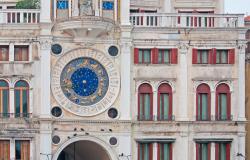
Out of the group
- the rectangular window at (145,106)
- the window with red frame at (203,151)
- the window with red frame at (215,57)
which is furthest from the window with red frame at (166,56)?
the window with red frame at (203,151)

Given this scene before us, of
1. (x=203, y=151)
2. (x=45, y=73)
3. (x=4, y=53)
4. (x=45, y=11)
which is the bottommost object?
(x=203, y=151)

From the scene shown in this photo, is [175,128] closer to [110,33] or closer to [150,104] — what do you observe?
[150,104]

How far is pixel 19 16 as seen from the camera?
43.7 metres

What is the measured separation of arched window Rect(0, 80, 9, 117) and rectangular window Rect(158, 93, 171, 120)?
7373mm

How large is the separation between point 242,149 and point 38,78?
10.4 metres

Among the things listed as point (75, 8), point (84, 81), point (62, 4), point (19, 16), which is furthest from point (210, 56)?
point (19, 16)

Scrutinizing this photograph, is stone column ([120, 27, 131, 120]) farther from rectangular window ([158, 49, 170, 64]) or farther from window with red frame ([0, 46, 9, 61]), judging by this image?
window with red frame ([0, 46, 9, 61])

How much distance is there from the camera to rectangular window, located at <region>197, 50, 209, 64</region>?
4475cm

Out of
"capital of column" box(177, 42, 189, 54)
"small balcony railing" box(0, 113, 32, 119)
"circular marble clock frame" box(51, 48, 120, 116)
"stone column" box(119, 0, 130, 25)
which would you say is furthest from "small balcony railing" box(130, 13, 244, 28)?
"small balcony railing" box(0, 113, 32, 119)

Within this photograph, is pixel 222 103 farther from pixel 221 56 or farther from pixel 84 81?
pixel 84 81

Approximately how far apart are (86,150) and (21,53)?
22.2 ft

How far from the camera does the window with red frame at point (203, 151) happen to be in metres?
44.5

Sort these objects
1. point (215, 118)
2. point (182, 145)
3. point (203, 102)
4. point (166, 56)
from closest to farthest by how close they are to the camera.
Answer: point (182, 145), point (166, 56), point (215, 118), point (203, 102)

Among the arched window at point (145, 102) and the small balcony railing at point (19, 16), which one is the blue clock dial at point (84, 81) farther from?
the small balcony railing at point (19, 16)
